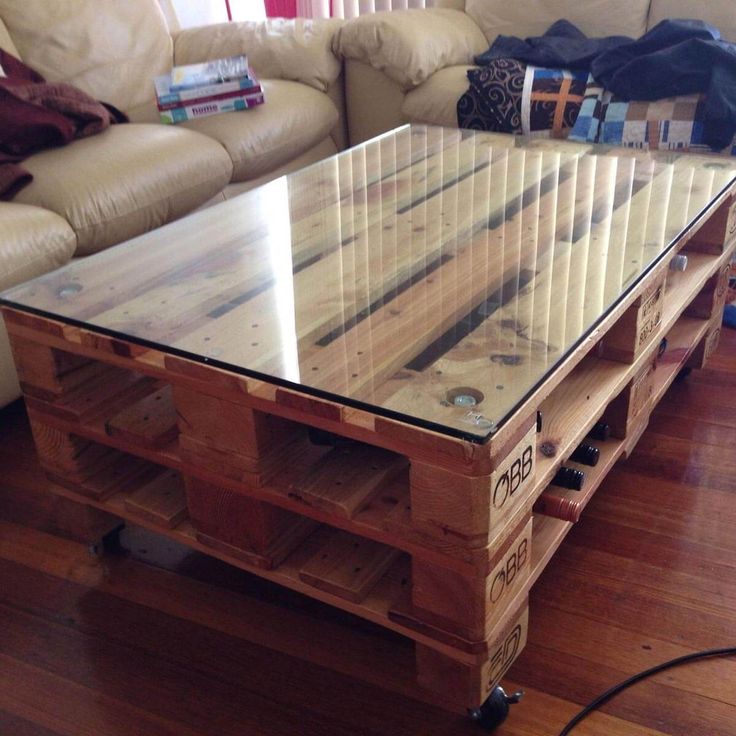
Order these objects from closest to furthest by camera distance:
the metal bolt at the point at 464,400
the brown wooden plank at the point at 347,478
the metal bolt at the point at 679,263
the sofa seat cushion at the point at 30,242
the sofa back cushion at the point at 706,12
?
the metal bolt at the point at 464,400
the brown wooden plank at the point at 347,478
the metal bolt at the point at 679,263
the sofa seat cushion at the point at 30,242
the sofa back cushion at the point at 706,12

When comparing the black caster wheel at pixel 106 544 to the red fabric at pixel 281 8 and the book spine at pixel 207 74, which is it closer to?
the book spine at pixel 207 74

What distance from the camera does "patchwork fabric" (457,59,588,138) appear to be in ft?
7.09

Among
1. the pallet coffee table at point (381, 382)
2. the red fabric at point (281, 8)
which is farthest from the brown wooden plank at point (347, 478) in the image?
the red fabric at point (281, 8)

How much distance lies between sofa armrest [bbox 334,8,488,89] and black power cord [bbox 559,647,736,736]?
5.52ft

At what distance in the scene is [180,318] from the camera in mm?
988

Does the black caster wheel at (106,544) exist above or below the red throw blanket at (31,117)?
below

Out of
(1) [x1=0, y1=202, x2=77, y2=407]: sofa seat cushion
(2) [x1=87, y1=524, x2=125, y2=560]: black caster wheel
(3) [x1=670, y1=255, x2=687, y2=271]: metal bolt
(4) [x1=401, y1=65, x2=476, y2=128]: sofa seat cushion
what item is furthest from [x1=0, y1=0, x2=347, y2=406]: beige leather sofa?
(3) [x1=670, y1=255, x2=687, y2=271]: metal bolt

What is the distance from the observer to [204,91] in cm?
214

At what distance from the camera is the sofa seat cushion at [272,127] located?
6.79ft

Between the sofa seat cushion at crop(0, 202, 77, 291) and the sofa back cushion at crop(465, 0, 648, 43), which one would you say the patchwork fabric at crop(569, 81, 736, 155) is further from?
the sofa seat cushion at crop(0, 202, 77, 291)

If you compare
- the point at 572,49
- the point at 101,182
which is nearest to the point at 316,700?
the point at 101,182

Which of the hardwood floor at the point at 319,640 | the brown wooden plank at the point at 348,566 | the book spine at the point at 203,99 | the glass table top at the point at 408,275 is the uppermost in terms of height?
the glass table top at the point at 408,275

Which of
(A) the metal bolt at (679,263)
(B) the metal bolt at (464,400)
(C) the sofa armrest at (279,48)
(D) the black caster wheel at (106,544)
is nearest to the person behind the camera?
(B) the metal bolt at (464,400)

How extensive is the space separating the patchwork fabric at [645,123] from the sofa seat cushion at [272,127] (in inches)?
26.0
